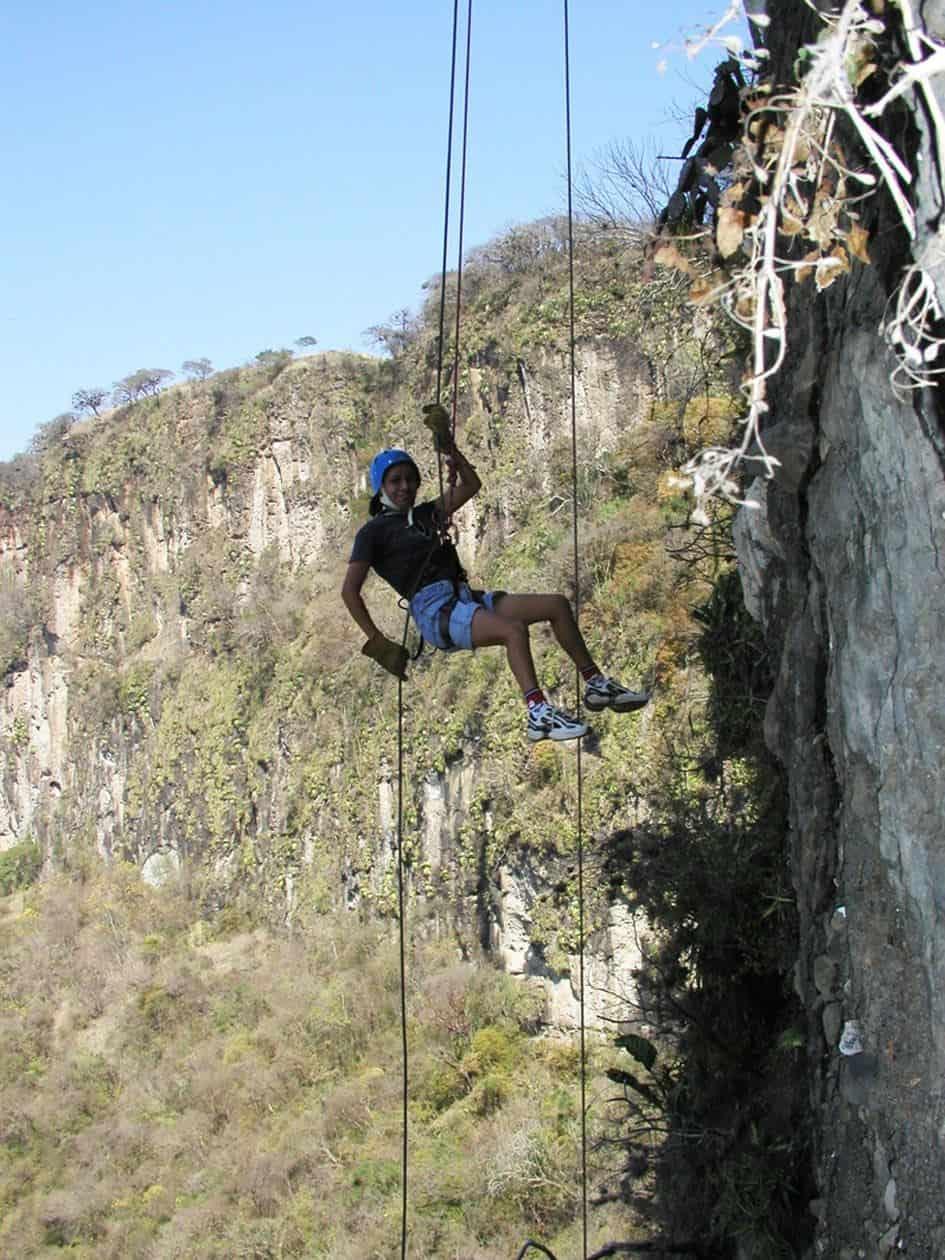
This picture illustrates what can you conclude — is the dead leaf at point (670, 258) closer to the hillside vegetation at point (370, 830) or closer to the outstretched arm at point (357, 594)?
the outstretched arm at point (357, 594)

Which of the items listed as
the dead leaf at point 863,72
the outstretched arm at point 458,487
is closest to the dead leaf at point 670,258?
the dead leaf at point 863,72

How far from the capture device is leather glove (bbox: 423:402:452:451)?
7.23m

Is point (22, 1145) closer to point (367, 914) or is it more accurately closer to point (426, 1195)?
point (367, 914)

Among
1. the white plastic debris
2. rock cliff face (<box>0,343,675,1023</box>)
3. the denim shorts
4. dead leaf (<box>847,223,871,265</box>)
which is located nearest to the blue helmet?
the denim shorts

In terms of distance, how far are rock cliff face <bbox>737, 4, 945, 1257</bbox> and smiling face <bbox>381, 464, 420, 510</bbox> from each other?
6.29 ft

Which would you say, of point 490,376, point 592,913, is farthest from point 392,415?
point 592,913

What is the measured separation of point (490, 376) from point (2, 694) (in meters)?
23.7

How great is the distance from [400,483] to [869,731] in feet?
9.81

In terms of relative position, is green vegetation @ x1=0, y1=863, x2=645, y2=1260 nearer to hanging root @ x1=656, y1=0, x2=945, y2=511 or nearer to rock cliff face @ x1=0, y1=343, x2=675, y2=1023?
rock cliff face @ x1=0, y1=343, x2=675, y2=1023

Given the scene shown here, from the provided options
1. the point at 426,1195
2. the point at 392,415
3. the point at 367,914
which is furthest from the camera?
the point at 392,415

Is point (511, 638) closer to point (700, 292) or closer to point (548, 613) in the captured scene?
point (548, 613)

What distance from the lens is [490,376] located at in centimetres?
3144

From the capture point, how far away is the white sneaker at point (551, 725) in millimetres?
6809

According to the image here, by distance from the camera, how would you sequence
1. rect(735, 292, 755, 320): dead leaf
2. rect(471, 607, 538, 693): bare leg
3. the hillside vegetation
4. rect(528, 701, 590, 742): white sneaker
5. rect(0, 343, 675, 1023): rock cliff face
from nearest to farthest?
rect(735, 292, 755, 320): dead leaf
rect(528, 701, 590, 742): white sneaker
rect(471, 607, 538, 693): bare leg
the hillside vegetation
rect(0, 343, 675, 1023): rock cliff face
